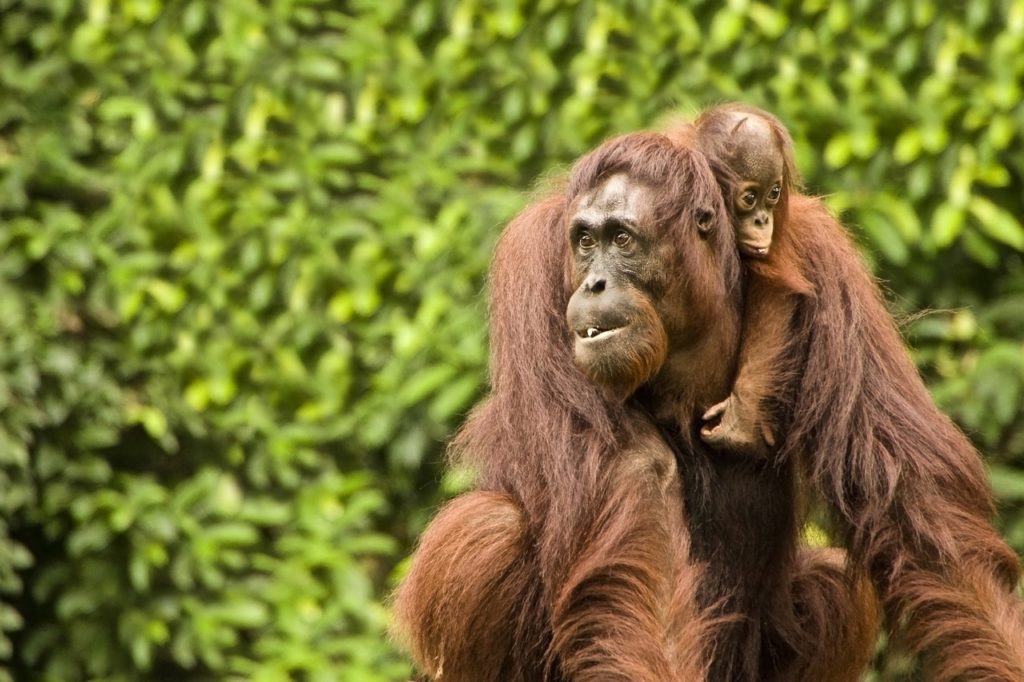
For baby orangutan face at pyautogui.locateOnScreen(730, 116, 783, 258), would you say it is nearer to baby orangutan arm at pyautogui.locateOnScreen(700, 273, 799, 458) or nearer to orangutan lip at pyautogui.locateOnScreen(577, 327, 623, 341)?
baby orangutan arm at pyautogui.locateOnScreen(700, 273, 799, 458)

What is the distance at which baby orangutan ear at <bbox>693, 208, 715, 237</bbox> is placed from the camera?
387 centimetres

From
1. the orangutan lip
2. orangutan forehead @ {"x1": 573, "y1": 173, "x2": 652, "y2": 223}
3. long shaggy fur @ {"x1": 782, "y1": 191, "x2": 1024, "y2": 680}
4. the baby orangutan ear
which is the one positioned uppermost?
orangutan forehead @ {"x1": 573, "y1": 173, "x2": 652, "y2": 223}

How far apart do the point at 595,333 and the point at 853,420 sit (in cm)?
66

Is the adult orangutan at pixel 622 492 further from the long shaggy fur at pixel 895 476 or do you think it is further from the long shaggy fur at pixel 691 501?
the long shaggy fur at pixel 895 476

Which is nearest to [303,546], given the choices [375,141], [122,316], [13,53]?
[122,316]

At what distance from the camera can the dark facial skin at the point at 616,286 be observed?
375 centimetres

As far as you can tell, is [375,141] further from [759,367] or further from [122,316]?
[759,367]

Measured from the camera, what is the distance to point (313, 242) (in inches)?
275

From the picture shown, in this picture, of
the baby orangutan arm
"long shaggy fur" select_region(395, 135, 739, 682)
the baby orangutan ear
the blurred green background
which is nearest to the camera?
"long shaggy fur" select_region(395, 135, 739, 682)

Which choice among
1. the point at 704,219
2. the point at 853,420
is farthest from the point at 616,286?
the point at 853,420

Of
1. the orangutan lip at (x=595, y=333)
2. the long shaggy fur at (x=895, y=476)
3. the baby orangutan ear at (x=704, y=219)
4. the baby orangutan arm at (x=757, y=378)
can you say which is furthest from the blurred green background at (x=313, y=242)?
the orangutan lip at (x=595, y=333)

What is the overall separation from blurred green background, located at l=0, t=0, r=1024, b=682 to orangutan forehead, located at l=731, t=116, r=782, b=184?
226 cm

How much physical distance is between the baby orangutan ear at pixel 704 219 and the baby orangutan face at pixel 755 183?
104 mm

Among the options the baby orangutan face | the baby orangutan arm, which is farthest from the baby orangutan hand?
the baby orangutan face
